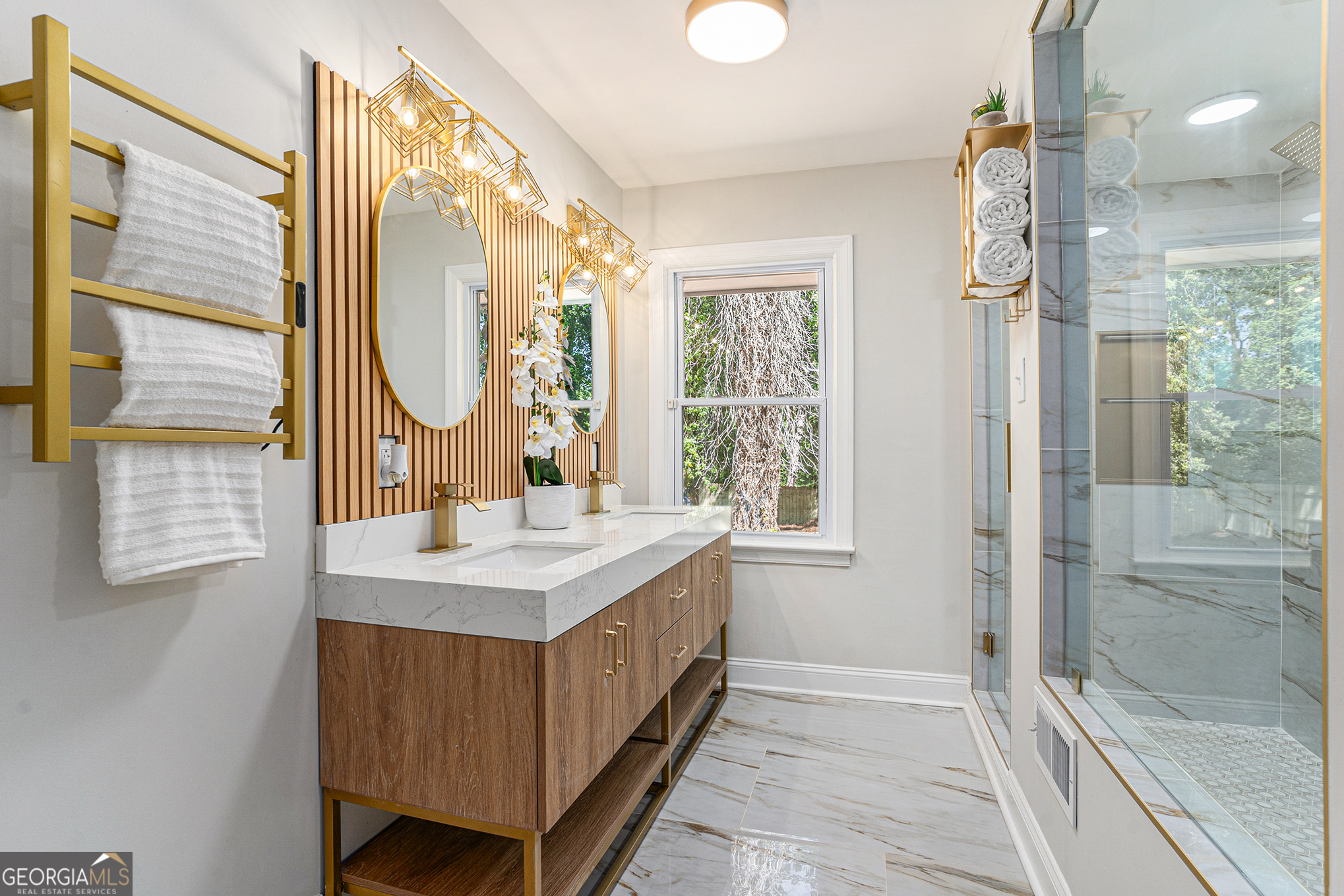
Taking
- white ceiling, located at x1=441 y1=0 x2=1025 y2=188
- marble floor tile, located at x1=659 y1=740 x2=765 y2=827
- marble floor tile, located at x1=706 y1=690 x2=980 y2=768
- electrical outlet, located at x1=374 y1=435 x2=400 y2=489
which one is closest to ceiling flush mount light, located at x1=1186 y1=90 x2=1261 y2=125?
white ceiling, located at x1=441 y1=0 x2=1025 y2=188

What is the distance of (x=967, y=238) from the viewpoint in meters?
2.16

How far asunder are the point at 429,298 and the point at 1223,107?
1807 mm

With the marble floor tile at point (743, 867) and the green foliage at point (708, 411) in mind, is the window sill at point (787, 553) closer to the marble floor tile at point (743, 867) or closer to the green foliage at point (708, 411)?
the green foliage at point (708, 411)

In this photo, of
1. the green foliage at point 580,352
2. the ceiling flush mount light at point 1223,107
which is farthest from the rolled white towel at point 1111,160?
the green foliage at point 580,352

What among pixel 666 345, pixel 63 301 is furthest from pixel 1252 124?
pixel 666 345

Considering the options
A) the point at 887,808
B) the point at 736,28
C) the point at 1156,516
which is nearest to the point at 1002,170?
the point at 736,28

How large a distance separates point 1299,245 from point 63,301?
1.67m

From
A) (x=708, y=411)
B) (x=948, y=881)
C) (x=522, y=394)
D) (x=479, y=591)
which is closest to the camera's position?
(x=479, y=591)

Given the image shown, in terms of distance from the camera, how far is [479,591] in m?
1.39

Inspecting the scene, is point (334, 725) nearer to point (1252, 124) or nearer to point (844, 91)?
point (1252, 124)

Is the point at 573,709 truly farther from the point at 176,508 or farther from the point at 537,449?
the point at 537,449

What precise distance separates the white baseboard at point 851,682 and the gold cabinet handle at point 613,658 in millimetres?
1766

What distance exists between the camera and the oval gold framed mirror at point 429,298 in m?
1.76

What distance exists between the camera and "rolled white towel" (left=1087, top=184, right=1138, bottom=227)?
138 centimetres
